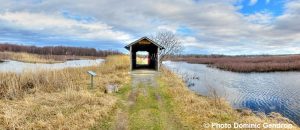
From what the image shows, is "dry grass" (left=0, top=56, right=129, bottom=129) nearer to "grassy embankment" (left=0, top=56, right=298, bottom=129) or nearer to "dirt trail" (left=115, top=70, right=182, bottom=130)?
"grassy embankment" (left=0, top=56, right=298, bottom=129)

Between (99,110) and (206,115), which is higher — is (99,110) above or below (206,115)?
above

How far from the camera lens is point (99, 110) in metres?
8.59

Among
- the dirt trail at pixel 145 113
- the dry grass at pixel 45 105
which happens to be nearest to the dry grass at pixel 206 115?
the dirt trail at pixel 145 113

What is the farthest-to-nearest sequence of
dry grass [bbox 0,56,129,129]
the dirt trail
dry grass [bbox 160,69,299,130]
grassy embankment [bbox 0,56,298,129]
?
dry grass [bbox 160,69,299,130], the dirt trail, grassy embankment [bbox 0,56,298,129], dry grass [bbox 0,56,129,129]

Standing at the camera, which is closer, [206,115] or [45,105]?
[206,115]

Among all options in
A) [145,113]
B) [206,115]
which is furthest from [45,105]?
[206,115]

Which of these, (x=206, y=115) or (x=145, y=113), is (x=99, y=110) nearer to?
(x=145, y=113)

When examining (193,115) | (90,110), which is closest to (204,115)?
(193,115)

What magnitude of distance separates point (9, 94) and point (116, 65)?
1530 centimetres

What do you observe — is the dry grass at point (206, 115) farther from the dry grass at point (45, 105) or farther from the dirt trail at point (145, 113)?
the dry grass at point (45, 105)

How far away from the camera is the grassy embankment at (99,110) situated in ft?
24.7

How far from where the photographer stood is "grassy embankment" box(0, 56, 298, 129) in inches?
297

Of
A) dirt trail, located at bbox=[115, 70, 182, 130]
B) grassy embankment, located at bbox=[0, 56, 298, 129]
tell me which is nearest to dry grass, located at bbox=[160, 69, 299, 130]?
grassy embankment, located at bbox=[0, 56, 298, 129]

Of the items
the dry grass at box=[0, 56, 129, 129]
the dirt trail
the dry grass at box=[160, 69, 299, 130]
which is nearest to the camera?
the dry grass at box=[0, 56, 129, 129]
